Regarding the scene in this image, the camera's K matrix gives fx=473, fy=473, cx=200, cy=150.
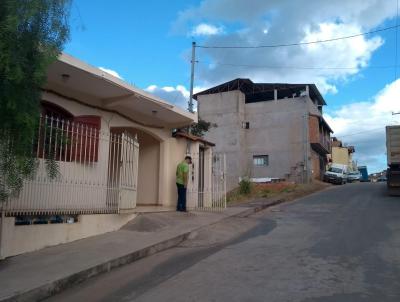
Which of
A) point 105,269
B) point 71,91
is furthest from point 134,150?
point 105,269

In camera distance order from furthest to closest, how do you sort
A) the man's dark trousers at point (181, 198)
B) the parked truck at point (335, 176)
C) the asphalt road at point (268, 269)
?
the parked truck at point (335, 176), the man's dark trousers at point (181, 198), the asphalt road at point (268, 269)

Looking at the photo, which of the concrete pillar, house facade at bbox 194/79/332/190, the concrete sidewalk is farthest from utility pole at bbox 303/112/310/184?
the concrete sidewalk

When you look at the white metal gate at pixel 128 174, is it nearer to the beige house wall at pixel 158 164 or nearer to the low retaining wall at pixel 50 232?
the low retaining wall at pixel 50 232

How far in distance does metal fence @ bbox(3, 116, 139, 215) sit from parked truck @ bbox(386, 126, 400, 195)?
15.3m

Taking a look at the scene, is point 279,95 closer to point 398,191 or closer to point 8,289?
point 398,191

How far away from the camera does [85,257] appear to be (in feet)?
27.1

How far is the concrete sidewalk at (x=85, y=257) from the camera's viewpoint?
6.50m

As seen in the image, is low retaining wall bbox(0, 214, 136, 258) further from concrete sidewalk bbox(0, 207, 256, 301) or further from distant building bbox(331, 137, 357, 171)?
distant building bbox(331, 137, 357, 171)

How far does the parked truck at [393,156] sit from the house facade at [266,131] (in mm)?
16939

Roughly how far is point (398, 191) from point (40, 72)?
21.7m

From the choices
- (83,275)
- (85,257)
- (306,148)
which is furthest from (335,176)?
(83,275)

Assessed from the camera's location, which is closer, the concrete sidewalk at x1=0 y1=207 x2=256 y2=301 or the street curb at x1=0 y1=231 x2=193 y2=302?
the street curb at x1=0 y1=231 x2=193 y2=302

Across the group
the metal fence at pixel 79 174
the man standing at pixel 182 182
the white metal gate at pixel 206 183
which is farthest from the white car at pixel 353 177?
the metal fence at pixel 79 174

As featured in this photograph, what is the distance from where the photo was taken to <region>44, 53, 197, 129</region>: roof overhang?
10164 mm
